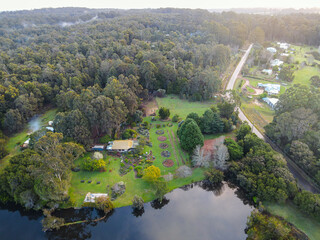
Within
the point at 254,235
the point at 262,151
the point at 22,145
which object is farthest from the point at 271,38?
the point at 22,145

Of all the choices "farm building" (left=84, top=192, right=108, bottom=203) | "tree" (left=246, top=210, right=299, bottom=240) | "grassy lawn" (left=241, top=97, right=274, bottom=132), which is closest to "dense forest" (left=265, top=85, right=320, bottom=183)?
"grassy lawn" (left=241, top=97, right=274, bottom=132)

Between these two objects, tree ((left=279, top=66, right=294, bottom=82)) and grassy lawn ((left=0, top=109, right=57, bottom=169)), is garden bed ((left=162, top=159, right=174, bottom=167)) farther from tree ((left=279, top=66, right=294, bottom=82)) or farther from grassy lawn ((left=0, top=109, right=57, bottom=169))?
tree ((left=279, top=66, right=294, bottom=82))

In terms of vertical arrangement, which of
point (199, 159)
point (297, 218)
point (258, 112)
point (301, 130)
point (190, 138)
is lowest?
point (297, 218)

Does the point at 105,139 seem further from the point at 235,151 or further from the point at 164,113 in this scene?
the point at 235,151

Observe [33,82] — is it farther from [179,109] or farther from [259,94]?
[259,94]

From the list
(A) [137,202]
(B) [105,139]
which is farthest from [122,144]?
(A) [137,202]

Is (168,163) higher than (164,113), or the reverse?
(164,113)
